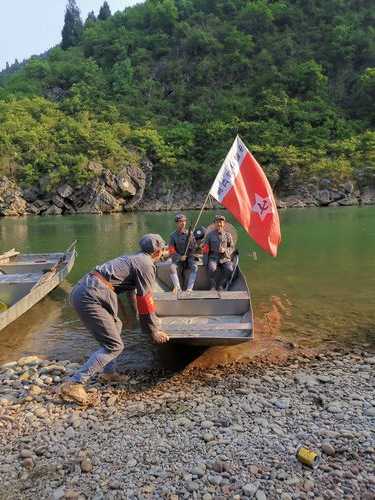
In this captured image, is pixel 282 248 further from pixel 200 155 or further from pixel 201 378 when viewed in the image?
pixel 200 155

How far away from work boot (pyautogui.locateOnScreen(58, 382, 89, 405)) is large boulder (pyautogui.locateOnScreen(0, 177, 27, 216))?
5522cm

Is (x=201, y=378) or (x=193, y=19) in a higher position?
(x=193, y=19)

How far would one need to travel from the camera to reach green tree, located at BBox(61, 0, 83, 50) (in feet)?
380

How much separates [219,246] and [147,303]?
4.95 m

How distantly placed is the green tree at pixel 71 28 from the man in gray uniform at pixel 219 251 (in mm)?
123858

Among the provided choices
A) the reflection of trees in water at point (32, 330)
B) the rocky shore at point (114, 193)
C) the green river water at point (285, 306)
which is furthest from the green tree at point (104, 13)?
the reflection of trees in water at point (32, 330)

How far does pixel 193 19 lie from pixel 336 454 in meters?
113

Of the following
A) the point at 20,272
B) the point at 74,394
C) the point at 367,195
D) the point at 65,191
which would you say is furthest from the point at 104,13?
the point at 74,394

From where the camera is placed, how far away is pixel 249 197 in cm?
989

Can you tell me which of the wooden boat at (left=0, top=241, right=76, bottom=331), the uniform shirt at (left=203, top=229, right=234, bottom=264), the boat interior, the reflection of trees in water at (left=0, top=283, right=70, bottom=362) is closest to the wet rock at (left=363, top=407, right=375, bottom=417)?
the uniform shirt at (left=203, top=229, right=234, bottom=264)

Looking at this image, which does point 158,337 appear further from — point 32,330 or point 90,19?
point 90,19

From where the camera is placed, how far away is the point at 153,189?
66.4 m

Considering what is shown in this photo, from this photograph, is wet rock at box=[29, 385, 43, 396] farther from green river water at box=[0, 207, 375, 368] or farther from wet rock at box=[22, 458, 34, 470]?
green river water at box=[0, 207, 375, 368]

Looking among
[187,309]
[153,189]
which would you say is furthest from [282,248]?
[153,189]
